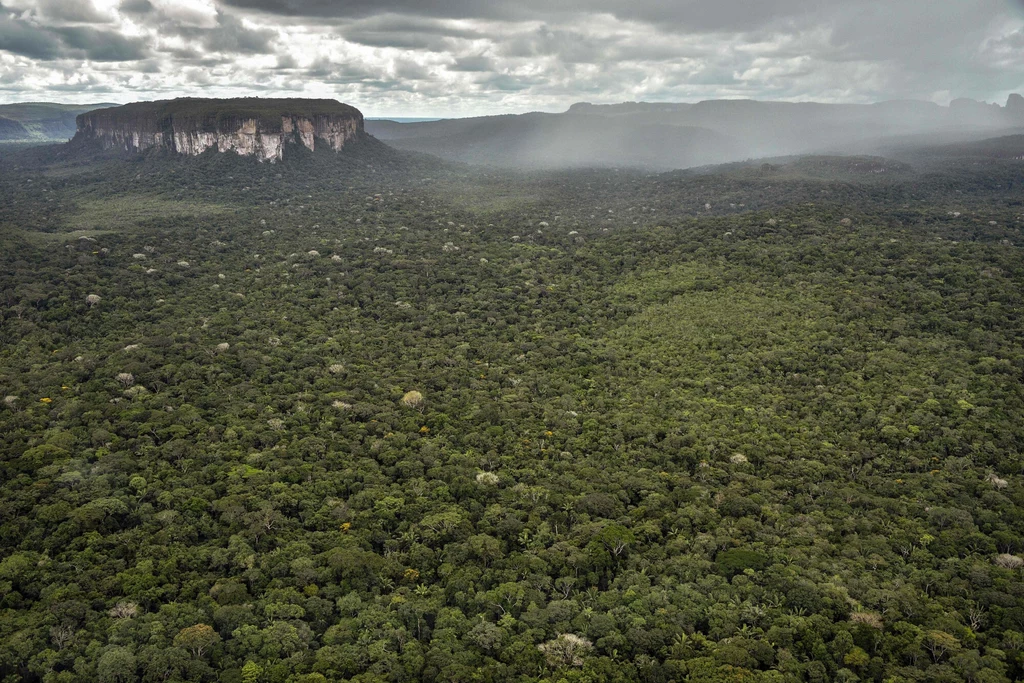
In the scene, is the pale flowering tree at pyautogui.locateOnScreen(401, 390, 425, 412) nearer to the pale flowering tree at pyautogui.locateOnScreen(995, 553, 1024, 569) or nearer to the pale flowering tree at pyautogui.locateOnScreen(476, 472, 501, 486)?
the pale flowering tree at pyautogui.locateOnScreen(476, 472, 501, 486)

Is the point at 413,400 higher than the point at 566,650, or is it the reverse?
the point at 413,400

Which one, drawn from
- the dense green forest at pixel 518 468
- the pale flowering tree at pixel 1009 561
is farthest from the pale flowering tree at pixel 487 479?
the pale flowering tree at pixel 1009 561

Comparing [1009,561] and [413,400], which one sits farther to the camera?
[413,400]

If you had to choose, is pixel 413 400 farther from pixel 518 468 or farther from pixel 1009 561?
pixel 1009 561

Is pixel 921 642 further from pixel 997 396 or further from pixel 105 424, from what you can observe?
pixel 105 424

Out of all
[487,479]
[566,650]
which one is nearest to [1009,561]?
[566,650]

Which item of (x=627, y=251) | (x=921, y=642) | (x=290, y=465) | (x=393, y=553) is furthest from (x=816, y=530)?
(x=627, y=251)

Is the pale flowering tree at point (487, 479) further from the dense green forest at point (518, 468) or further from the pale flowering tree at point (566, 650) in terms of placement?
the pale flowering tree at point (566, 650)

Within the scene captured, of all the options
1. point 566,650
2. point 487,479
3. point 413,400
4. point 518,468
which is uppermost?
point 413,400
